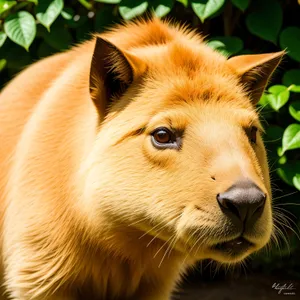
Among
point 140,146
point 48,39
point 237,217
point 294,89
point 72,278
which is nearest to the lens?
point 237,217

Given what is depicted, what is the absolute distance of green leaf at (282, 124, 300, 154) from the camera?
493 cm

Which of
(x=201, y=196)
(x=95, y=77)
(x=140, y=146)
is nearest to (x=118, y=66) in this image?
(x=95, y=77)

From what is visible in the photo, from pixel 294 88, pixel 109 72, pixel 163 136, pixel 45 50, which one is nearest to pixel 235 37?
pixel 294 88

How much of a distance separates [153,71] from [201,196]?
77 centimetres

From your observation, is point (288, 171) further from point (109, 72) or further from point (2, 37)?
point (2, 37)

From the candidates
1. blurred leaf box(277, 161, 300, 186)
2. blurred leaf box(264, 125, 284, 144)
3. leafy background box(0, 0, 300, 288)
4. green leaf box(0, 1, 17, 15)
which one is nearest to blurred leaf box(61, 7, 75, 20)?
leafy background box(0, 0, 300, 288)

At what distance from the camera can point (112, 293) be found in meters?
4.19

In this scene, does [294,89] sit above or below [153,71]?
below

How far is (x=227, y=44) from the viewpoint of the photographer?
5434 mm

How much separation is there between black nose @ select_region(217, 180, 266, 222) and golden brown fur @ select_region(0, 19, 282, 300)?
1.6 inches

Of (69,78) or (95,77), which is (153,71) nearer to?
(95,77)

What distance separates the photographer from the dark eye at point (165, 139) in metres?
3.69

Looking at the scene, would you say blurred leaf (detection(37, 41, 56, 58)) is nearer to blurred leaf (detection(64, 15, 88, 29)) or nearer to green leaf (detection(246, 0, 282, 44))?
blurred leaf (detection(64, 15, 88, 29))

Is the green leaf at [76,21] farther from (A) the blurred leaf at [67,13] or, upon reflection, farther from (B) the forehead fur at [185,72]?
(B) the forehead fur at [185,72]
